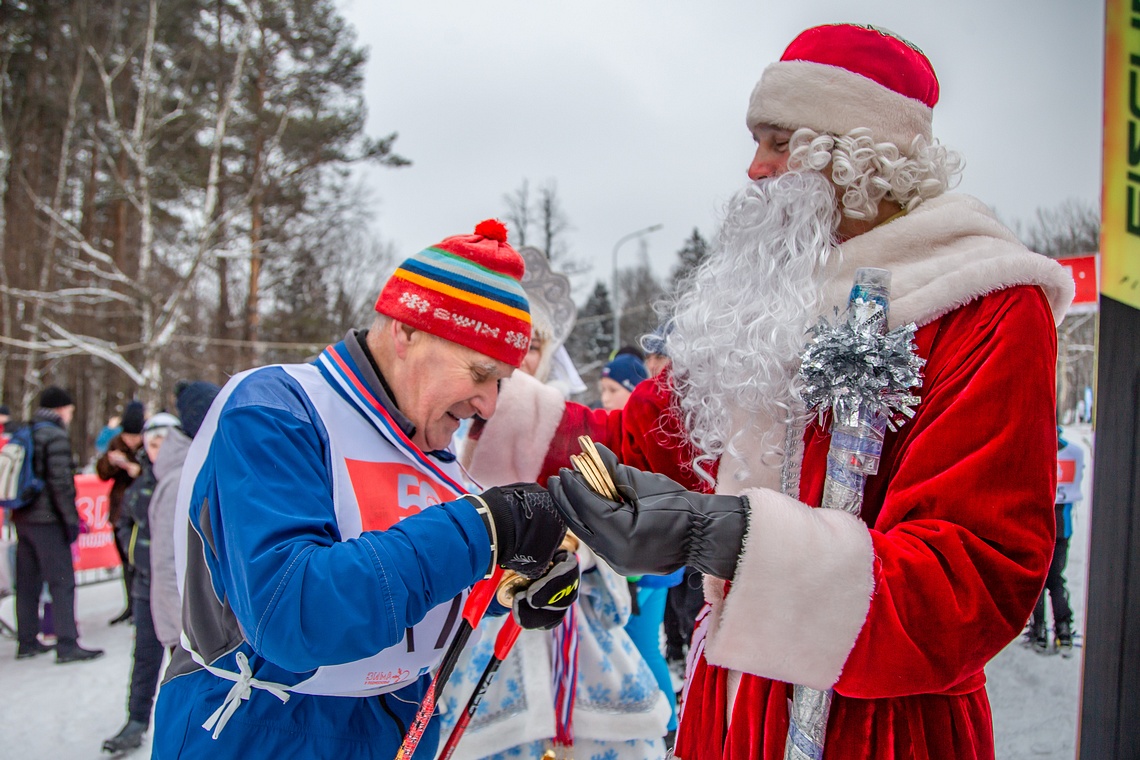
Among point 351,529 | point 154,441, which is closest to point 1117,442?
point 351,529

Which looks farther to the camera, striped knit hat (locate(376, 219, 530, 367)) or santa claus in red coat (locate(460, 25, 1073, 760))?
striped knit hat (locate(376, 219, 530, 367))

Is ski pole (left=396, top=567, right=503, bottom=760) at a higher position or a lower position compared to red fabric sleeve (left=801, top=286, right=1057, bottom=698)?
lower

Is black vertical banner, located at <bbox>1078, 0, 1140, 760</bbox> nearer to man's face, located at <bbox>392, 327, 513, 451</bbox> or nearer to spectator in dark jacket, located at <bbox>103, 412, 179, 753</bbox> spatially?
man's face, located at <bbox>392, 327, 513, 451</bbox>

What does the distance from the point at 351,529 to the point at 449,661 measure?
1.32 feet

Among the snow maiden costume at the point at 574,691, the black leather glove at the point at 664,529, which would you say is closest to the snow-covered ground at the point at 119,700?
the snow maiden costume at the point at 574,691

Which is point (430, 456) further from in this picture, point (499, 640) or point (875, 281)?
point (875, 281)

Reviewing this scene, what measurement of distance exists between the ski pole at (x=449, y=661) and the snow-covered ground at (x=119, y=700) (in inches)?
105

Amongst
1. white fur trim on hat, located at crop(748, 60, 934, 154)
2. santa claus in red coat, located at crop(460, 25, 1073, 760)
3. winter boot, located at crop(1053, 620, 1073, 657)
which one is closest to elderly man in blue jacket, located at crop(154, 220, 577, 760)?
santa claus in red coat, located at crop(460, 25, 1073, 760)

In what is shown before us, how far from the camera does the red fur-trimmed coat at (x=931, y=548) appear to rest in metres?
1.13

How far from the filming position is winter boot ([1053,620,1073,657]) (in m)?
4.20

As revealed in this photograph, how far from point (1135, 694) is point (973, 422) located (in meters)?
1.23

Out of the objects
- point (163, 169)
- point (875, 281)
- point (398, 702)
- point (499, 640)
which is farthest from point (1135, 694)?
point (163, 169)

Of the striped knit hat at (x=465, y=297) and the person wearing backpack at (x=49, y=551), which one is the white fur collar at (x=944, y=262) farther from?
the person wearing backpack at (x=49, y=551)

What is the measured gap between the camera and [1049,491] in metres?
1.17
